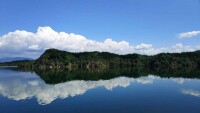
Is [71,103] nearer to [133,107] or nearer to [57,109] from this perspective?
[57,109]

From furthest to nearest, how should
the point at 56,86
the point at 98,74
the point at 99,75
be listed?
the point at 98,74, the point at 99,75, the point at 56,86

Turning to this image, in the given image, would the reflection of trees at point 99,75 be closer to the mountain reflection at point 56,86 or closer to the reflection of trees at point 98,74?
the reflection of trees at point 98,74

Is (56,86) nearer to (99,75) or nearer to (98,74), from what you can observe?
(99,75)

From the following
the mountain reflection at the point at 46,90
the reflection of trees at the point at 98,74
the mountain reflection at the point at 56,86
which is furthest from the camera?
the reflection of trees at the point at 98,74

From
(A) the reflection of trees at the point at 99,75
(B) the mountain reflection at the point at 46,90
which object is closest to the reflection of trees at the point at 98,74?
(A) the reflection of trees at the point at 99,75

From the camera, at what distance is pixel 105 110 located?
33.3 m

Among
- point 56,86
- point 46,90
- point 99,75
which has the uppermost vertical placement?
point 99,75

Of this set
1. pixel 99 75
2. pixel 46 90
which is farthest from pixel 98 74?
pixel 46 90

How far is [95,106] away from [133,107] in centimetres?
511

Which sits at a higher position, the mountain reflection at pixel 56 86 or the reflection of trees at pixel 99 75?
the reflection of trees at pixel 99 75

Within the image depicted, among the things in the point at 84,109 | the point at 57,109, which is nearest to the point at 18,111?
the point at 57,109

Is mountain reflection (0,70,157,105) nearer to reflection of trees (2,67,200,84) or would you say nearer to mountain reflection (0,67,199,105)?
mountain reflection (0,67,199,105)

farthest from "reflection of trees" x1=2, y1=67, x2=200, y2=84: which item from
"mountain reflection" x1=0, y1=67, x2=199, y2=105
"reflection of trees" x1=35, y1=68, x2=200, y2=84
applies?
"mountain reflection" x1=0, y1=67, x2=199, y2=105

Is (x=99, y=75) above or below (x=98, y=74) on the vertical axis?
below
